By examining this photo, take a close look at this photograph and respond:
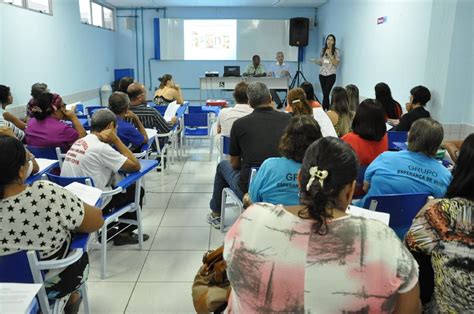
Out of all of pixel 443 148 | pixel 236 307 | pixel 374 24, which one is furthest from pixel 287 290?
pixel 374 24

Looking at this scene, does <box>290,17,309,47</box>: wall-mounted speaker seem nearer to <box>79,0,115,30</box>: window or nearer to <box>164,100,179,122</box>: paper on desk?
<box>79,0,115,30</box>: window

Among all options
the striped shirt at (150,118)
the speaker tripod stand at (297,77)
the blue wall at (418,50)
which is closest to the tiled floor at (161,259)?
the striped shirt at (150,118)

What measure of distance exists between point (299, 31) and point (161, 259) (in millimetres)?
8816

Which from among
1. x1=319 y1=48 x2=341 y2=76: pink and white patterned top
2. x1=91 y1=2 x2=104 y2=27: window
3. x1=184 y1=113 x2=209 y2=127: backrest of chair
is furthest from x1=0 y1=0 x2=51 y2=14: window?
x1=319 y1=48 x2=341 y2=76: pink and white patterned top

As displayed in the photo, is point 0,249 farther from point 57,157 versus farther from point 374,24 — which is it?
point 374,24

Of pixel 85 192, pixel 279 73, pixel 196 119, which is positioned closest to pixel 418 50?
pixel 196 119

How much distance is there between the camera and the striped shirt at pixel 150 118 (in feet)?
14.5

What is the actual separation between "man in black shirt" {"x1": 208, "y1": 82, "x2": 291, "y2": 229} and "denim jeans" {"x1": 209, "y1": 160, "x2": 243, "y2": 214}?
0.01 m

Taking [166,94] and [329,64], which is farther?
[329,64]

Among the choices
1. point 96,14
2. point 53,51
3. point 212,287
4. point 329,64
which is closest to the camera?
point 212,287

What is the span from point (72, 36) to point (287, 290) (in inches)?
315

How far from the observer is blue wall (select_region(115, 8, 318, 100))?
10984 mm

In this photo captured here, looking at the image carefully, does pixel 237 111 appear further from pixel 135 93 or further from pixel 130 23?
pixel 130 23

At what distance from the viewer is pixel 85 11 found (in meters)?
8.75
